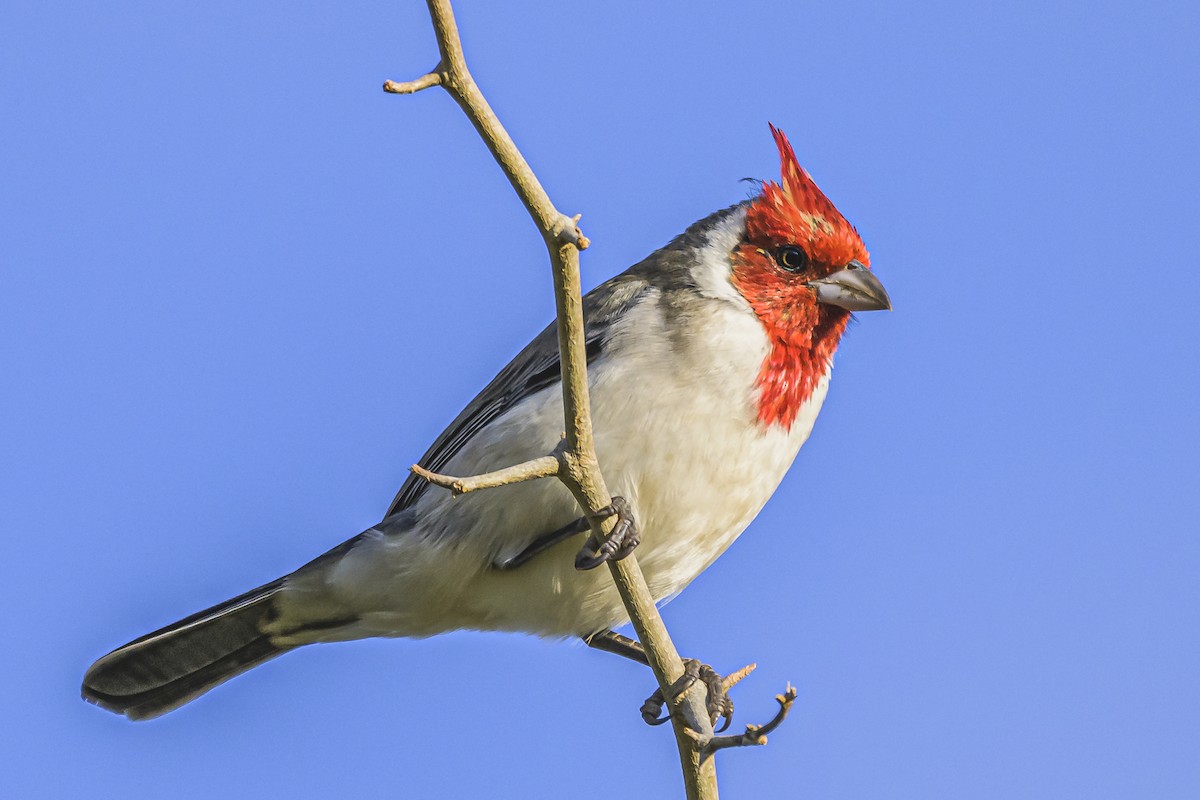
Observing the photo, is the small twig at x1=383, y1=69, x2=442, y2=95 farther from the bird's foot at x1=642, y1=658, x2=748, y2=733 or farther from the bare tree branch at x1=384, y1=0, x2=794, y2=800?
the bird's foot at x1=642, y1=658, x2=748, y2=733

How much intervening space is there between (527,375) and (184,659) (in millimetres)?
2082

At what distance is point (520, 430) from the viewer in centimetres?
539

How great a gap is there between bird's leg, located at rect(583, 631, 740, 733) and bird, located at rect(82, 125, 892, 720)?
1.8 inches

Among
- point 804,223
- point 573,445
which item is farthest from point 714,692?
point 804,223

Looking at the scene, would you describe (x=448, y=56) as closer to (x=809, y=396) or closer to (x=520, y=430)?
A: (x=520, y=430)

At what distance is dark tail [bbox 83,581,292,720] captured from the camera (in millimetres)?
6246

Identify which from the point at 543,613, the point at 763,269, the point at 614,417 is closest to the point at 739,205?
the point at 763,269

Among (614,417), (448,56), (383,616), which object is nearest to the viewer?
(448,56)

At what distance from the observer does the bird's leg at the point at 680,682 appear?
15.3ft

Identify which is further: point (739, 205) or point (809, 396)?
point (739, 205)

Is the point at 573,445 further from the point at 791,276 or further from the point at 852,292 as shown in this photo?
the point at 852,292

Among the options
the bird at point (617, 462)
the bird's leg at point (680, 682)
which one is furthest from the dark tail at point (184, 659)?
the bird's leg at point (680, 682)

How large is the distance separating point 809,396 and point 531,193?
2.47 metres

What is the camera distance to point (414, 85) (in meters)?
3.36
